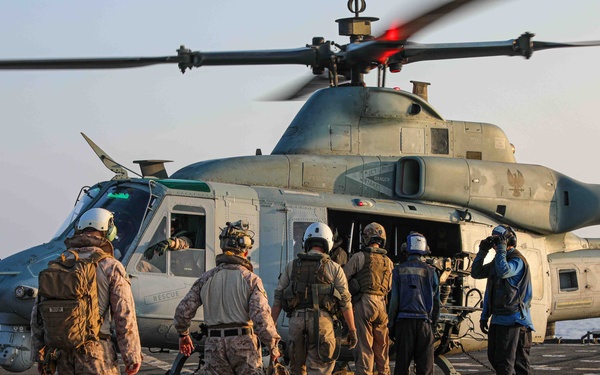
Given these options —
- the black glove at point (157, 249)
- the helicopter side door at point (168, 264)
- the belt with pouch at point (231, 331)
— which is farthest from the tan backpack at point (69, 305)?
the black glove at point (157, 249)

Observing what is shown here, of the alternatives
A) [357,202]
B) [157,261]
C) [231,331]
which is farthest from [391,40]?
[231,331]

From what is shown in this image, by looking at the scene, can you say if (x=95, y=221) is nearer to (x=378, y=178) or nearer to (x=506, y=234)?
(x=506, y=234)

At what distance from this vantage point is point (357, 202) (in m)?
12.8

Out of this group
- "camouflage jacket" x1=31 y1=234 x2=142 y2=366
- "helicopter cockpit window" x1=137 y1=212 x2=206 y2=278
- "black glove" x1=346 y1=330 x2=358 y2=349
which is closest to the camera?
"camouflage jacket" x1=31 y1=234 x2=142 y2=366

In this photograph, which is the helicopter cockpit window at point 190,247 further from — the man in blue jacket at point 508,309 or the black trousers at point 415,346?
the man in blue jacket at point 508,309

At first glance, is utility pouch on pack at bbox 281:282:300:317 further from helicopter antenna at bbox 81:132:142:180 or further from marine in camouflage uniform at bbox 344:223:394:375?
helicopter antenna at bbox 81:132:142:180

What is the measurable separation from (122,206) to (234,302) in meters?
3.74

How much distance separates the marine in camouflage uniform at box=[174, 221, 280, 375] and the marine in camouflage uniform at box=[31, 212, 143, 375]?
93 cm

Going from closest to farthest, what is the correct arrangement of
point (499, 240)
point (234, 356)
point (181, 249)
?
point (234, 356), point (499, 240), point (181, 249)

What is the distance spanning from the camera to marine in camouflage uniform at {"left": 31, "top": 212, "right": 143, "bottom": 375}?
743cm

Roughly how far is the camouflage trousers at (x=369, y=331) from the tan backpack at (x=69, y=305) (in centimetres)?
438

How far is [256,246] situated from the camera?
12078 millimetres

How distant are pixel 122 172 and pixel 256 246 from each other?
183cm

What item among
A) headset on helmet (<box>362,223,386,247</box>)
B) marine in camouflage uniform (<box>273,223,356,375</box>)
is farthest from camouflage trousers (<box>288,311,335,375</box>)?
headset on helmet (<box>362,223,386,247</box>)
